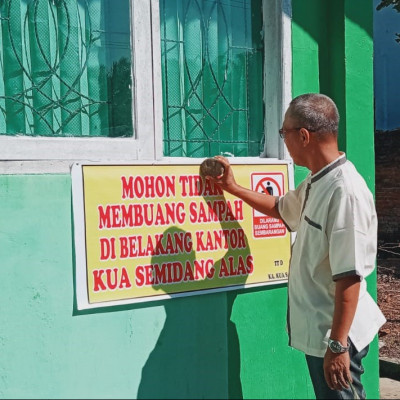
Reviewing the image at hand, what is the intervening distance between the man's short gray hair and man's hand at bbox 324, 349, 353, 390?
3.10ft

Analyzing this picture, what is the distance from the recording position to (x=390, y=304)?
7.71m

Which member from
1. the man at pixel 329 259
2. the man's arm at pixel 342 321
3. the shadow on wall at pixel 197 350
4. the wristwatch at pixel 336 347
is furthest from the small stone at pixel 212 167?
the wristwatch at pixel 336 347

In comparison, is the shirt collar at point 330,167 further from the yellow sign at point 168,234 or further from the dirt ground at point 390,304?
the dirt ground at point 390,304

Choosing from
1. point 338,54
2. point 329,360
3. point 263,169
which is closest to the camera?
point 329,360

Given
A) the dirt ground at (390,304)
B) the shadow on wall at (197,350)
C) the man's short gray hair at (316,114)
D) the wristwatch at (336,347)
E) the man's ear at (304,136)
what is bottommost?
the dirt ground at (390,304)

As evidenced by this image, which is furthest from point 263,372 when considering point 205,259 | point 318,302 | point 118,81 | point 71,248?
point 118,81

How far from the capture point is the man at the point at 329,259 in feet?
8.22

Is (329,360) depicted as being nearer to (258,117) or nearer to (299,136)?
(299,136)

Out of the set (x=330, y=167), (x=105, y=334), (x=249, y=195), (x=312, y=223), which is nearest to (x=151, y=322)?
(x=105, y=334)

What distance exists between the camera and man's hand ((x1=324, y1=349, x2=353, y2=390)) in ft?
8.27

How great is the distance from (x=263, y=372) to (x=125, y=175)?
4.66ft

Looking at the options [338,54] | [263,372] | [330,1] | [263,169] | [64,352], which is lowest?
[263,372]

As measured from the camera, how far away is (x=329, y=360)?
254 cm

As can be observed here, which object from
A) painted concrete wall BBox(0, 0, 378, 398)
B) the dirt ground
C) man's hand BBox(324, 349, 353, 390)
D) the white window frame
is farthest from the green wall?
the dirt ground
